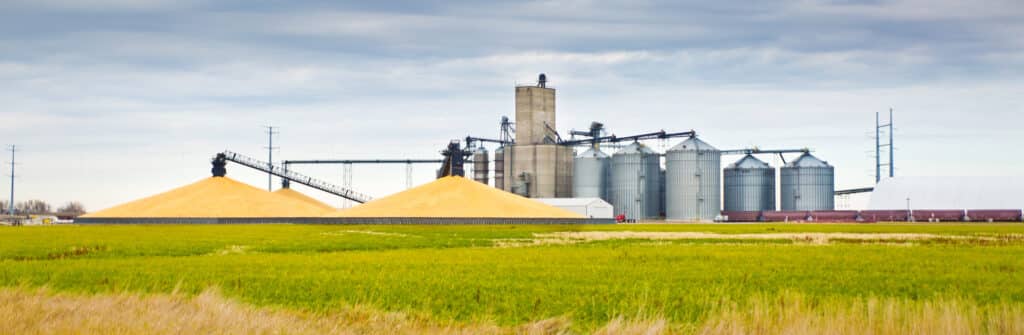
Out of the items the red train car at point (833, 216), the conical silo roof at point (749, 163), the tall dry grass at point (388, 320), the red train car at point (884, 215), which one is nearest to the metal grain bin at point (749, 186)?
the conical silo roof at point (749, 163)

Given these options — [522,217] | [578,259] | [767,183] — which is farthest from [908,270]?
[767,183]

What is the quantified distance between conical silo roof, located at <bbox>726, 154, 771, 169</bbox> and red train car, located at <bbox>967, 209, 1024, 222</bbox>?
21.4 metres

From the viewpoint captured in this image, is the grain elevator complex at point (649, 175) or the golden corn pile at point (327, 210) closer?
the golden corn pile at point (327, 210)

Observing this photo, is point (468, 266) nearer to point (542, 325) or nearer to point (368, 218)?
point (542, 325)

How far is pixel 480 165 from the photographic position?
126m

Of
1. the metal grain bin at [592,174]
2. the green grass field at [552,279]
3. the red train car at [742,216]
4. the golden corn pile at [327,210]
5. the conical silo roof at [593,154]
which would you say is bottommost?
the green grass field at [552,279]

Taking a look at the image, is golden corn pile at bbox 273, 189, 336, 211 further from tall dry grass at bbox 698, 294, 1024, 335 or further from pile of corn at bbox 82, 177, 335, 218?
tall dry grass at bbox 698, 294, 1024, 335

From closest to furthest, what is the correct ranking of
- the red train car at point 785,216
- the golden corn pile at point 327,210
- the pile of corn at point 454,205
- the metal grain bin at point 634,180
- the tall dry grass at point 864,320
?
the tall dry grass at point 864,320 → the pile of corn at point 454,205 → the golden corn pile at point 327,210 → the red train car at point 785,216 → the metal grain bin at point 634,180

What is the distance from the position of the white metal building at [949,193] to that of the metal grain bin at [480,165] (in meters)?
44.2

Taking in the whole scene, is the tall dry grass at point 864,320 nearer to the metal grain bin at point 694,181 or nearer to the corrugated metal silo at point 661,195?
the metal grain bin at point 694,181

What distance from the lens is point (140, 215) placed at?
95750 millimetres

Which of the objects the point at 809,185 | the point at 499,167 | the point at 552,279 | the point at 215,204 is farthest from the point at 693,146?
the point at 552,279

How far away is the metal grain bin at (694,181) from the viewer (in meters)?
110

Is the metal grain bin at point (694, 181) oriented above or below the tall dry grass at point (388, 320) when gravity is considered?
above
